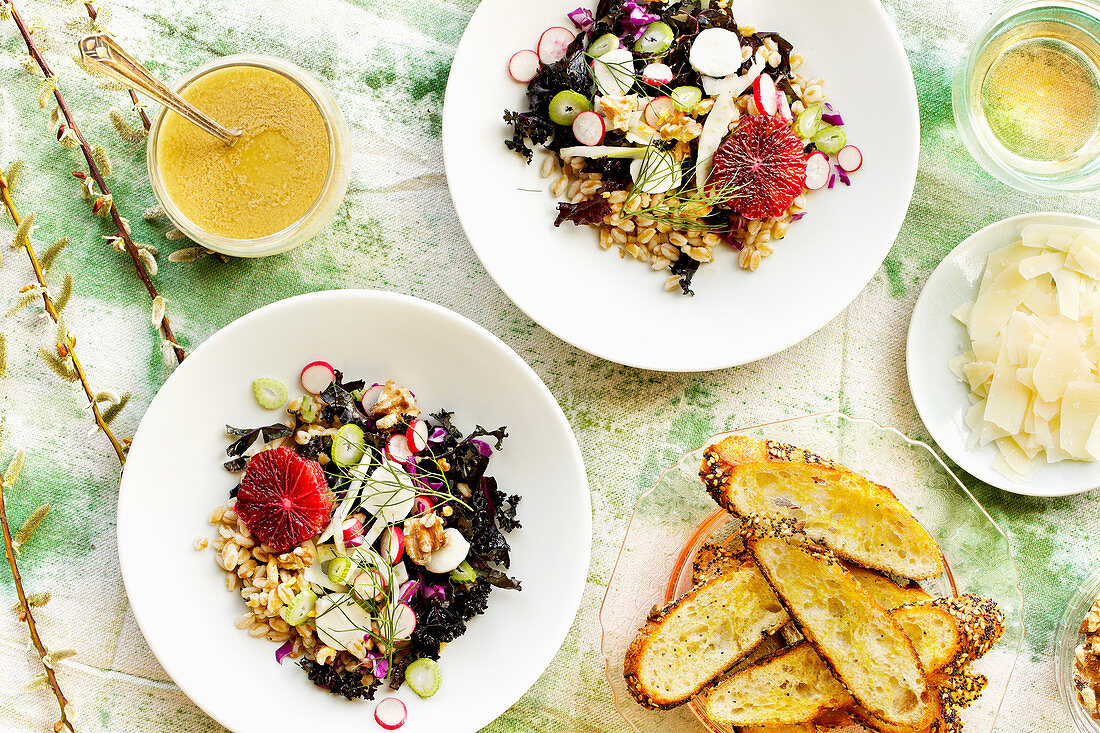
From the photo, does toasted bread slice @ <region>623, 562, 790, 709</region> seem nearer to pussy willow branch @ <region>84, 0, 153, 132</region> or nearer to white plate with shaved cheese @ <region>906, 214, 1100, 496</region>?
white plate with shaved cheese @ <region>906, 214, 1100, 496</region>

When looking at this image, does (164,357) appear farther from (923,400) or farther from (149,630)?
(923,400)

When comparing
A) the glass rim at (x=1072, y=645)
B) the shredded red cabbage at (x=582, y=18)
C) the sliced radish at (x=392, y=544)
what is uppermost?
the shredded red cabbage at (x=582, y=18)

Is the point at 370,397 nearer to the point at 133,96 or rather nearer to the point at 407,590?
the point at 407,590

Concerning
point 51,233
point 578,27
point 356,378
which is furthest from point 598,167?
point 51,233

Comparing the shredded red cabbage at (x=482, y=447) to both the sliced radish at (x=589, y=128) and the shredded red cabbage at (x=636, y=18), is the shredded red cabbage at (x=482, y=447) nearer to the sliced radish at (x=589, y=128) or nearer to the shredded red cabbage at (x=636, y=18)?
the sliced radish at (x=589, y=128)

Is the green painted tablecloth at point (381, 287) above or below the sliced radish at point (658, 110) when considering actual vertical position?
below

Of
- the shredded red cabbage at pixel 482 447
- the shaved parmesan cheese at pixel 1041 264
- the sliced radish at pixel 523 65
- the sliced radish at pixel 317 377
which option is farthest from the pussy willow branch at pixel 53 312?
the shaved parmesan cheese at pixel 1041 264

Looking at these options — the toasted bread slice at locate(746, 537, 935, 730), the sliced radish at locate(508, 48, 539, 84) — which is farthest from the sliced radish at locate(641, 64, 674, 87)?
the toasted bread slice at locate(746, 537, 935, 730)

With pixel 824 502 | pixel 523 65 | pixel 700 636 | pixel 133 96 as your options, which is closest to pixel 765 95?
pixel 523 65
